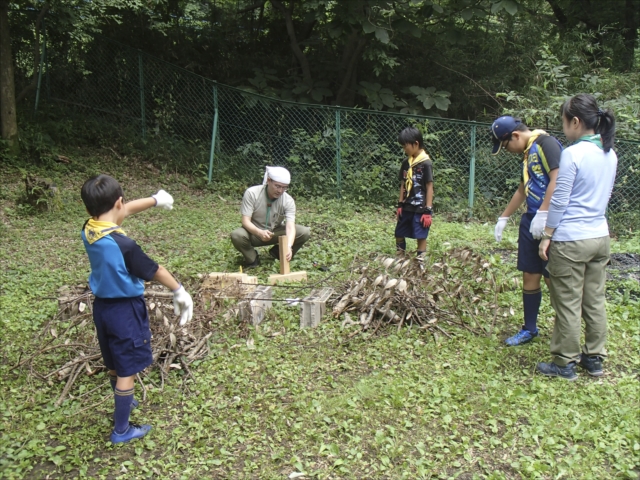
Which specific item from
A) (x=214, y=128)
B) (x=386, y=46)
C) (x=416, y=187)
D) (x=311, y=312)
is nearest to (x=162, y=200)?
(x=311, y=312)

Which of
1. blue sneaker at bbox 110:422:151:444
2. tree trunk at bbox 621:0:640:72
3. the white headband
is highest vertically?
tree trunk at bbox 621:0:640:72

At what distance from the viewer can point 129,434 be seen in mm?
3061

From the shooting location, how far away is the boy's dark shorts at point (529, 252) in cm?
378

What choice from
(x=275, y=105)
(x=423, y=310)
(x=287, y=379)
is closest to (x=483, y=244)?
(x=423, y=310)

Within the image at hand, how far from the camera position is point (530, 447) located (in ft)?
9.75

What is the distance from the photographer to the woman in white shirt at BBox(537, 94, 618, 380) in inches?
129

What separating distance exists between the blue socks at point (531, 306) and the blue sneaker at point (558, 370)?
1.52 ft

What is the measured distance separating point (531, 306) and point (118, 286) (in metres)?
2.79

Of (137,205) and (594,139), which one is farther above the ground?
(594,139)

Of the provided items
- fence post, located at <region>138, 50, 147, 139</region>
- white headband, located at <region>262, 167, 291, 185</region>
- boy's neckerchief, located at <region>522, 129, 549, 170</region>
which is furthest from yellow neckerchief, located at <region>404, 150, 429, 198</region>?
fence post, located at <region>138, 50, 147, 139</region>

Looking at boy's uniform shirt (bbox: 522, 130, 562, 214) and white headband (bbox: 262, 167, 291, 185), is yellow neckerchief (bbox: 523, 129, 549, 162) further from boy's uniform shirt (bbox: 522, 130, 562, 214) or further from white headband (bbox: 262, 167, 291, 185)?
white headband (bbox: 262, 167, 291, 185)

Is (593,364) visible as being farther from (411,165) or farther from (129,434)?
(129,434)

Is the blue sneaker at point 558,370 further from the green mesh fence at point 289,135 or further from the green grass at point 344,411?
the green mesh fence at point 289,135

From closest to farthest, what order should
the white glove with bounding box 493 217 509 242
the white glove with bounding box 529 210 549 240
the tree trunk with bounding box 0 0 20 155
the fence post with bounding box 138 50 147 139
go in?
1. the white glove with bounding box 529 210 549 240
2. the white glove with bounding box 493 217 509 242
3. the tree trunk with bounding box 0 0 20 155
4. the fence post with bounding box 138 50 147 139
